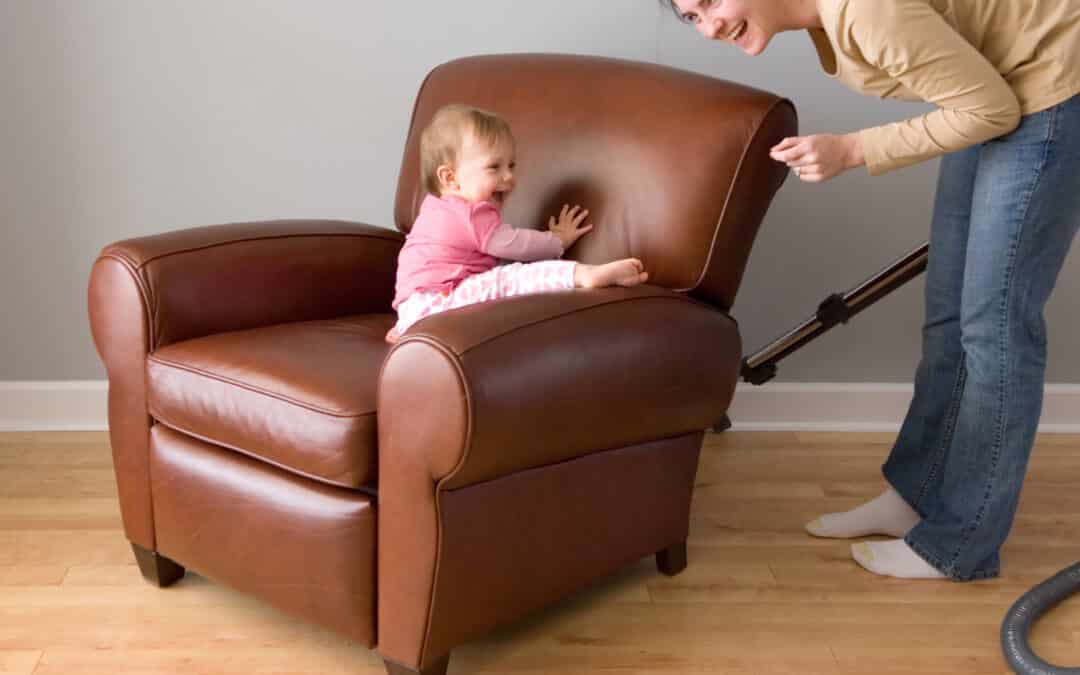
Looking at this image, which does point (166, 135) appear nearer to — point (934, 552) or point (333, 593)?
point (333, 593)

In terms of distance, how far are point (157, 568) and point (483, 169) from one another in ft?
2.74

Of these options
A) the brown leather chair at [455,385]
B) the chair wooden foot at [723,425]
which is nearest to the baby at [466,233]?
the brown leather chair at [455,385]

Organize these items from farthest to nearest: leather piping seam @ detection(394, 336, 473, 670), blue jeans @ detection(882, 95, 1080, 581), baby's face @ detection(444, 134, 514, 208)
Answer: baby's face @ detection(444, 134, 514, 208) < blue jeans @ detection(882, 95, 1080, 581) < leather piping seam @ detection(394, 336, 473, 670)

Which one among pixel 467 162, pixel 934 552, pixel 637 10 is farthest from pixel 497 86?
pixel 934 552

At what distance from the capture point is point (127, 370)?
198cm

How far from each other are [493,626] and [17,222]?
158 centimetres

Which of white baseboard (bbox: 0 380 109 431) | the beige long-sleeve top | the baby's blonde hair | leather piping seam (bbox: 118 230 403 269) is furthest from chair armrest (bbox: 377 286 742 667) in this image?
white baseboard (bbox: 0 380 109 431)

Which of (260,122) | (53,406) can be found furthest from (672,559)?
(53,406)

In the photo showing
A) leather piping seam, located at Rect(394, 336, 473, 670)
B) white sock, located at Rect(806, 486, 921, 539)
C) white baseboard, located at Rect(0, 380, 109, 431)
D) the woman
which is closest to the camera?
leather piping seam, located at Rect(394, 336, 473, 670)

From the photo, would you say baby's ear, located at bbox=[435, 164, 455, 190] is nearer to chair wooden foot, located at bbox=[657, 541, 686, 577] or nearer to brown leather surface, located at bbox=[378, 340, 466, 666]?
brown leather surface, located at bbox=[378, 340, 466, 666]

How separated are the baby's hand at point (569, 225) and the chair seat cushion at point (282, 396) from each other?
13.5 inches

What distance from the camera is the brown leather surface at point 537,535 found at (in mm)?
1699

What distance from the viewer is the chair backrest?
1973 mm

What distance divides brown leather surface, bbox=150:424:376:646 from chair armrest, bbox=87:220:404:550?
0.23 feet
